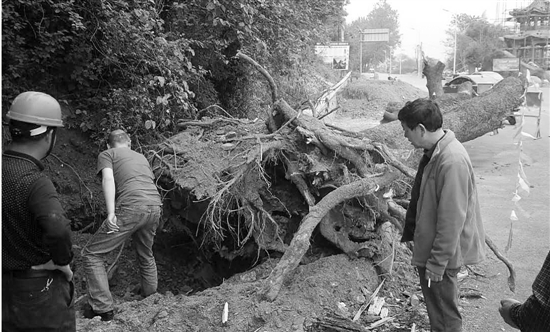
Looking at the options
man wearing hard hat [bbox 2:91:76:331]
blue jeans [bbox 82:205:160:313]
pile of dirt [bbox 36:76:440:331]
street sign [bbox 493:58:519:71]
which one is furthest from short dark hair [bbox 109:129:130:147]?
street sign [bbox 493:58:519:71]

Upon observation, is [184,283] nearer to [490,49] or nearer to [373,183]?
[373,183]

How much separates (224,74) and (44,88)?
11.0ft

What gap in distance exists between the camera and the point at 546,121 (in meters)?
18.3

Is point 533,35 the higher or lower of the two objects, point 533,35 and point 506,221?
the higher

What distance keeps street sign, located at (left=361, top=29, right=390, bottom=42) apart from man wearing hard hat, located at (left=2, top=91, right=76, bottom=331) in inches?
1369

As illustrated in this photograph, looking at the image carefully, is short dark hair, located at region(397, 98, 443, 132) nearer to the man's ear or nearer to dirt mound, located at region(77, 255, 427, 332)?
the man's ear

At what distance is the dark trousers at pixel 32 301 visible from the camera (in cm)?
245

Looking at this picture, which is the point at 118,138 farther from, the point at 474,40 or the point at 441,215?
the point at 474,40

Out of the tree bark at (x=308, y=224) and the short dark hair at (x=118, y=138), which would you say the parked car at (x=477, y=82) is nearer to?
the tree bark at (x=308, y=224)

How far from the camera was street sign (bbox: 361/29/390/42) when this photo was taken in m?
35.2

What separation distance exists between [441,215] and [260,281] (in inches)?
75.6

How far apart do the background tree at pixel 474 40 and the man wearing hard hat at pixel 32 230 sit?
42.2 metres

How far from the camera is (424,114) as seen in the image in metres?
3.11

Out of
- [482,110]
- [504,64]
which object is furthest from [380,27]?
[482,110]
